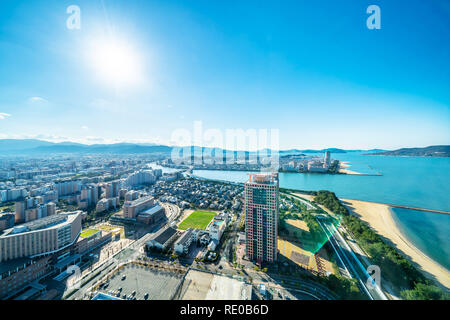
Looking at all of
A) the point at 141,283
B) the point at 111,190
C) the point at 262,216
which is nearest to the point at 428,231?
the point at 262,216

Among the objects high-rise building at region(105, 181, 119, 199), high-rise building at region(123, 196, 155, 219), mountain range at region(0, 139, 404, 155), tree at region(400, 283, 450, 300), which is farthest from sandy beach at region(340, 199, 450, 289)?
mountain range at region(0, 139, 404, 155)

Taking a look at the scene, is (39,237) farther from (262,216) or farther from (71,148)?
(71,148)

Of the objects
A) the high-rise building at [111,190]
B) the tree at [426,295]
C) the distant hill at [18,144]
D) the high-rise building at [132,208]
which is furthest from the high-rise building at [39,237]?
the distant hill at [18,144]

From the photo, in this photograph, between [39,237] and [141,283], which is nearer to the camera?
[141,283]

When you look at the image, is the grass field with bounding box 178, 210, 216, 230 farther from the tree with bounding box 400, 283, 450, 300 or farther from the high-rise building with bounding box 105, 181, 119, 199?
the tree with bounding box 400, 283, 450, 300

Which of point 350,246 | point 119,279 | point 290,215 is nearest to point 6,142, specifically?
point 119,279

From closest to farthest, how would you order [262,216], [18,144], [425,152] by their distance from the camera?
[262,216], [425,152], [18,144]

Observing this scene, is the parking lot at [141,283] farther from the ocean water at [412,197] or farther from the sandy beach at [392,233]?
the ocean water at [412,197]
